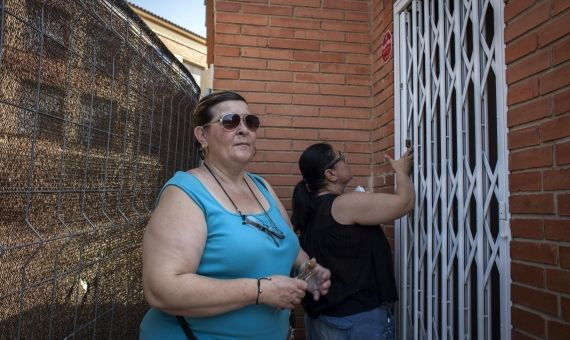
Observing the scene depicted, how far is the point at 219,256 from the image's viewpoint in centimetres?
151

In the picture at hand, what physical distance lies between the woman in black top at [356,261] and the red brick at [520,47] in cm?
85

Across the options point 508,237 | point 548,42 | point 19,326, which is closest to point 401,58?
point 548,42

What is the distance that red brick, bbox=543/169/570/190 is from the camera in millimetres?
1502

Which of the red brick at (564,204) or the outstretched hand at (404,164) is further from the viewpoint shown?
the outstretched hand at (404,164)

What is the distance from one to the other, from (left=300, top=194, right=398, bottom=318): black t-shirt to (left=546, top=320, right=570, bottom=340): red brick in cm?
88

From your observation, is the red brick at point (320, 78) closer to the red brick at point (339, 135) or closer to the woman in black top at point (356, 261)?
the red brick at point (339, 135)

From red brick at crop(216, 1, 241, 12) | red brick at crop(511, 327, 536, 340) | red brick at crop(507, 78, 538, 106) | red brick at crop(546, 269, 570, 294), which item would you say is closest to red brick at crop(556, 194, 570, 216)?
red brick at crop(546, 269, 570, 294)

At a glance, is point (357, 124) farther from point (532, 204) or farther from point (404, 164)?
point (532, 204)

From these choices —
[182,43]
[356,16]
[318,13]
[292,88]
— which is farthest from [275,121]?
[182,43]

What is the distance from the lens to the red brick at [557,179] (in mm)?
1502

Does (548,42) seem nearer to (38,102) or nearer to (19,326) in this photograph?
(38,102)


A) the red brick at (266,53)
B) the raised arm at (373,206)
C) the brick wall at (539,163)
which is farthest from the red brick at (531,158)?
the red brick at (266,53)

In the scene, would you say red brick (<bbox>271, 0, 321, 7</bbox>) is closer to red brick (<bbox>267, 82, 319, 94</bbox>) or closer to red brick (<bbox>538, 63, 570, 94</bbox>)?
red brick (<bbox>267, 82, 319, 94</bbox>)

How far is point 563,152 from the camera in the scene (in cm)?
152
